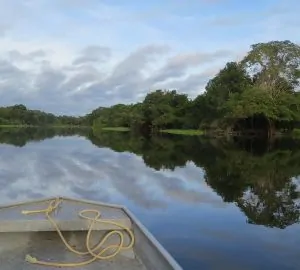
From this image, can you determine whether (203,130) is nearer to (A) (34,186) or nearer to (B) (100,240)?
(A) (34,186)

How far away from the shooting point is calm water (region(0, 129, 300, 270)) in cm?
753

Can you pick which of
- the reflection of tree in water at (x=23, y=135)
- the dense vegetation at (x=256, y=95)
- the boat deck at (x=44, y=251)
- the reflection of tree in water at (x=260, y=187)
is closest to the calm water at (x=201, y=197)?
the reflection of tree in water at (x=260, y=187)

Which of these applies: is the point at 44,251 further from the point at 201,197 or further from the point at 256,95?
the point at 256,95

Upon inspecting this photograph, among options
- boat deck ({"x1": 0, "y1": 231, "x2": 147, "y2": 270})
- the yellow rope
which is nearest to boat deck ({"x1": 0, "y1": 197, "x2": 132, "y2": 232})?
the yellow rope

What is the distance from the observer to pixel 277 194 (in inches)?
508

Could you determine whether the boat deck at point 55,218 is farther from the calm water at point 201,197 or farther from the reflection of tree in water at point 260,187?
the reflection of tree in water at point 260,187

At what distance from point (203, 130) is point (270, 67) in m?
19.9

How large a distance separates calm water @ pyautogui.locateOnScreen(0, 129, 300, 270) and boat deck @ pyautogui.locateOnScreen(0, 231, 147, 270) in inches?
74.6

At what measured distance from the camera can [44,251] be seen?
5.48m

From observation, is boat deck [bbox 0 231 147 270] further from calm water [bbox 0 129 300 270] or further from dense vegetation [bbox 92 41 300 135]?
dense vegetation [bbox 92 41 300 135]

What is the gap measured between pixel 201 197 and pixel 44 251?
7794mm

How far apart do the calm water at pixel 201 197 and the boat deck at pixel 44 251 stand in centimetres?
189

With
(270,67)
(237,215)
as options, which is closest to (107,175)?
(237,215)

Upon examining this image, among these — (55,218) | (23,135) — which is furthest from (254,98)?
(55,218)
